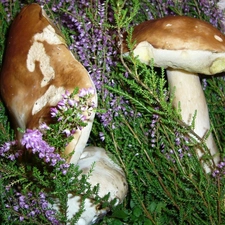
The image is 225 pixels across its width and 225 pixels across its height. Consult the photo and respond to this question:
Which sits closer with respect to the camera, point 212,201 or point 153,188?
point 212,201

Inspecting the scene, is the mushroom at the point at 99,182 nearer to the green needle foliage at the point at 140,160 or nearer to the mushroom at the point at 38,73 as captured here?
the green needle foliage at the point at 140,160

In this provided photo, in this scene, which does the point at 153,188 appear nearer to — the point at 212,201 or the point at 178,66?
the point at 212,201

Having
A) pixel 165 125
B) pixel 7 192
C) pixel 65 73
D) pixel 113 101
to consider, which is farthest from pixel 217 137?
pixel 7 192

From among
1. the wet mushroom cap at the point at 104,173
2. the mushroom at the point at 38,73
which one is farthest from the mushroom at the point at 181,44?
the wet mushroom cap at the point at 104,173

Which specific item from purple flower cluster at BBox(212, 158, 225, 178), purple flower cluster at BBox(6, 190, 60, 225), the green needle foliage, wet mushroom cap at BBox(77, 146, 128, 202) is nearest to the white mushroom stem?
the green needle foliage

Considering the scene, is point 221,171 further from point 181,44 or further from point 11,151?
point 11,151

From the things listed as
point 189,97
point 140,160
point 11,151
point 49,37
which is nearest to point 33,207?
point 11,151
